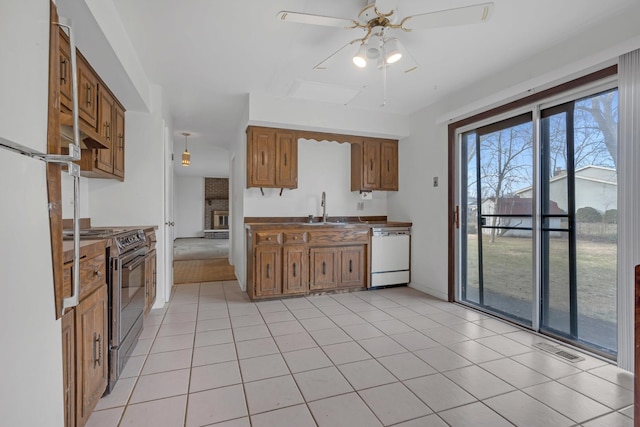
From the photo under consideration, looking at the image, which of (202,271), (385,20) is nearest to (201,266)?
(202,271)

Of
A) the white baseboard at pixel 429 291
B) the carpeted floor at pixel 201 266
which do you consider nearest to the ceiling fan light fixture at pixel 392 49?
the white baseboard at pixel 429 291

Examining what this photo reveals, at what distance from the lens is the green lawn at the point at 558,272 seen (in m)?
2.36

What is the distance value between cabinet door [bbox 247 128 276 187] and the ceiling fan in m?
1.92

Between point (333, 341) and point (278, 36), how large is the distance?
101 inches

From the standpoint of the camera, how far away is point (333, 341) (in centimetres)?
259

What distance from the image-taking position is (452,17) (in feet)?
6.14

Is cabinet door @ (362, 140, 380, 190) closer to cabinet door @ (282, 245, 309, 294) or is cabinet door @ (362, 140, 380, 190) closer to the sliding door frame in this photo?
the sliding door frame

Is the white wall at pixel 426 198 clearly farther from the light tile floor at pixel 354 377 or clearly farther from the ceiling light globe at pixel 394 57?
the ceiling light globe at pixel 394 57

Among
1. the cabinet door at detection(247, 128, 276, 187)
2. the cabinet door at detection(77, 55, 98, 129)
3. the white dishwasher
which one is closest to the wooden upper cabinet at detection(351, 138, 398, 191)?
the white dishwasher

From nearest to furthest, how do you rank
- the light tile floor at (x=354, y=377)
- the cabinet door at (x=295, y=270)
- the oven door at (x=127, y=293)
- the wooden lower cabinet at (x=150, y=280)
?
1. the light tile floor at (x=354, y=377)
2. the oven door at (x=127, y=293)
3. the wooden lower cabinet at (x=150, y=280)
4. the cabinet door at (x=295, y=270)

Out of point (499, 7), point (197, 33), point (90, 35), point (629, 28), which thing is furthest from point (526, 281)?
point (90, 35)

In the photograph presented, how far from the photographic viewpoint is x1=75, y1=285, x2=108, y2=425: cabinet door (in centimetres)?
141

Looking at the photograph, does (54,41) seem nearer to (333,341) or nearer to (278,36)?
(278,36)

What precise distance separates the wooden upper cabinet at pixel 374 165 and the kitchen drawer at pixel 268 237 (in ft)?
4.99
